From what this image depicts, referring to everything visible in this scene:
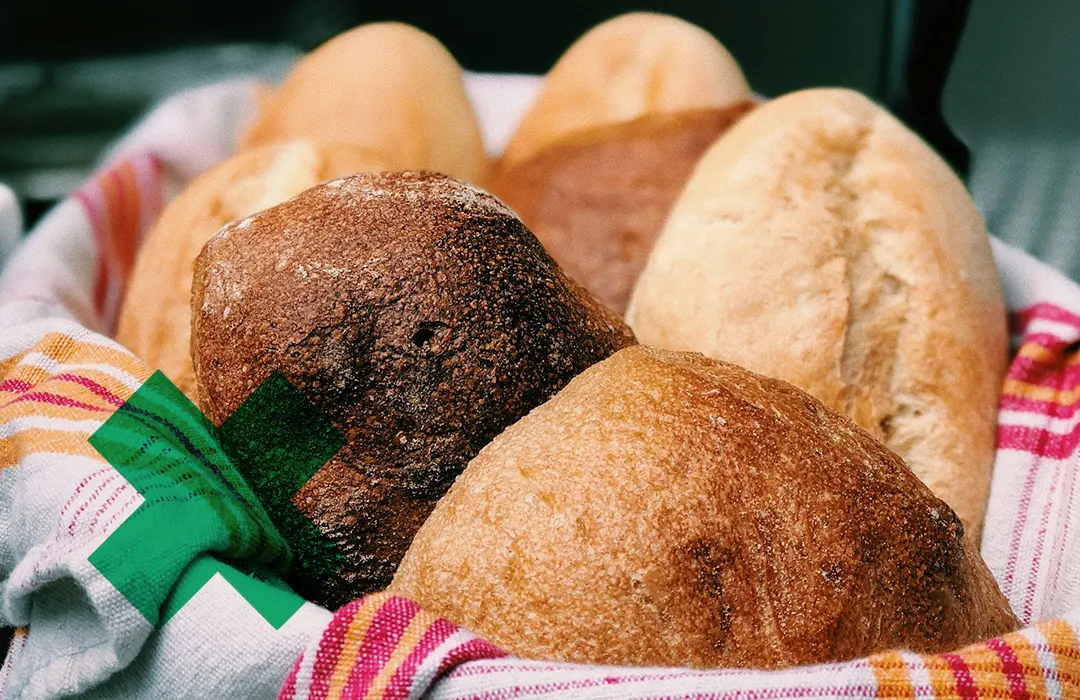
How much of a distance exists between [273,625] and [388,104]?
0.77 metres

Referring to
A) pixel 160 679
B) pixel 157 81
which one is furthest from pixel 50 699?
pixel 157 81

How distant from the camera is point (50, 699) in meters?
0.60

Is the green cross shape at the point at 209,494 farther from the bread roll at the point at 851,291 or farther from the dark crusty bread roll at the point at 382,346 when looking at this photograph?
the bread roll at the point at 851,291

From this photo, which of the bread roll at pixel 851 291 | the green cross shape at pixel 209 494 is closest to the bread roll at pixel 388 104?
the bread roll at pixel 851 291

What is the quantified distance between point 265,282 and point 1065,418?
2.13 ft

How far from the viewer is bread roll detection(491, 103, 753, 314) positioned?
1.06m

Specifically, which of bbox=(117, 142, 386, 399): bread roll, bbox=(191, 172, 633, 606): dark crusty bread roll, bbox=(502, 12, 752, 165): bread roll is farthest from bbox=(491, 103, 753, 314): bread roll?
bbox=(191, 172, 633, 606): dark crusty bread roll

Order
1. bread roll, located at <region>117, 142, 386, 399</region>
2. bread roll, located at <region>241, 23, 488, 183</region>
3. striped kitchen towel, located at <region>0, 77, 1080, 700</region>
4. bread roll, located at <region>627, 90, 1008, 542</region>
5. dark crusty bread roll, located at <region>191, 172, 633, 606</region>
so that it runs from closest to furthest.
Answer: striped kitchen towel, located at <region>0, 77, 1080, 700</region>
dark crusty bread roll, located at <region>191, 172, 633, 606</region>
bread roll, located at <region>627, 90, 1008, 542</region>
bread roll, located at <region>117, 142, 386, 399</region>
bread roll, located at <region>241, 23, 488, 183</region>

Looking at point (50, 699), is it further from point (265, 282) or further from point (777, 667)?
point (777, 667)

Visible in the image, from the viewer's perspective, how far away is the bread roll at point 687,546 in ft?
1.83

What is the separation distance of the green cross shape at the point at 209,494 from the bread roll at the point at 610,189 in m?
0.42

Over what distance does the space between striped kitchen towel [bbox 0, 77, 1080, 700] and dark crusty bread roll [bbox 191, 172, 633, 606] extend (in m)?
0.11

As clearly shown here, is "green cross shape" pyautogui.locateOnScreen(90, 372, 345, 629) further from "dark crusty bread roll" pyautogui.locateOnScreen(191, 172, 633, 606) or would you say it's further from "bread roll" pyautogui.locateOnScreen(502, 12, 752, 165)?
"bread roll" pyautogui.locateOnScreen(502, 12, 752, 165)

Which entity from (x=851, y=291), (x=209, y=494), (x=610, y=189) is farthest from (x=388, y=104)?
(x=209, y=494)
